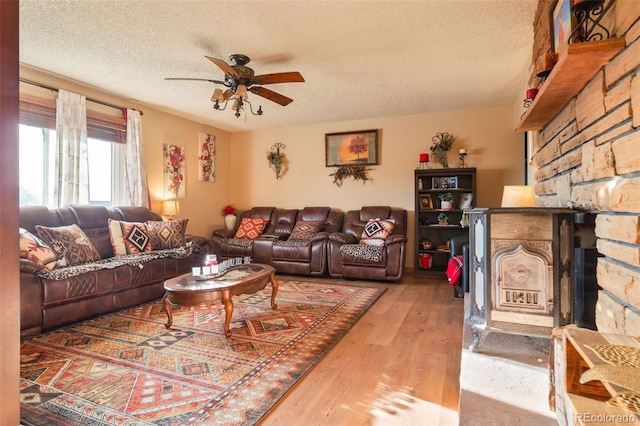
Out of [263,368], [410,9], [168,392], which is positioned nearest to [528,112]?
[410,9]

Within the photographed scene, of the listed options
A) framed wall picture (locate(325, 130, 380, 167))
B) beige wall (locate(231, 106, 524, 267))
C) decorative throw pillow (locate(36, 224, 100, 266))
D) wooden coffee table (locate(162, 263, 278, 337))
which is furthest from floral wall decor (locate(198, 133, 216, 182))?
wooden coffee table (locate(162, 263, 278, 337))

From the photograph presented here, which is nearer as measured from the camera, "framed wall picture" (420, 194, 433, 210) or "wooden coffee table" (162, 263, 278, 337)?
"wooden coffee table" (162, 263, 278, 337)

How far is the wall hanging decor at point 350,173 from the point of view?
5500 millimetres

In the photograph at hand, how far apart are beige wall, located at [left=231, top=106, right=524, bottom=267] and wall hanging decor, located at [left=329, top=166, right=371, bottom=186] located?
8 cm

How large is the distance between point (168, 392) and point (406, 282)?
3.33m

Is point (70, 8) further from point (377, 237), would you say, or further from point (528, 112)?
point (377, 237)

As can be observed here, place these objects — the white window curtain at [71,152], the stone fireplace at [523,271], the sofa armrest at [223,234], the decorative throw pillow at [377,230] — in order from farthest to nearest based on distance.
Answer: the sofa armrest at [223,234] → the decorative throw pillow at [377,230] → the white window curtain at [71,152] → the stone fireplace at [523,271]

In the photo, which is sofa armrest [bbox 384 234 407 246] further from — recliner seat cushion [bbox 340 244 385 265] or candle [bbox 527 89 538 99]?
candle [bbox 527 89 538 99]

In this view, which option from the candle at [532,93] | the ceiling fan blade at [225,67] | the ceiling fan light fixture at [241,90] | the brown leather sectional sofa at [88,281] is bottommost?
the brown leather sectional sofa at [88,281]

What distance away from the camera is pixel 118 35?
106 inches

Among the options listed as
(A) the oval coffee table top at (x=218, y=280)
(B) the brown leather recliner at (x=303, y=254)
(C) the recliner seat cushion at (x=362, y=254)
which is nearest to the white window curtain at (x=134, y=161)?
(B) the brown leather recliner at (x=303, y=254)

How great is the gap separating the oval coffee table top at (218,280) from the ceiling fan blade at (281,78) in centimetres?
174

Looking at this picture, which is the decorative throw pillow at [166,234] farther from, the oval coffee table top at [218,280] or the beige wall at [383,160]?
the beige wall at [383,160]

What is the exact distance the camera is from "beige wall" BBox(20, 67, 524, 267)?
187 inches
